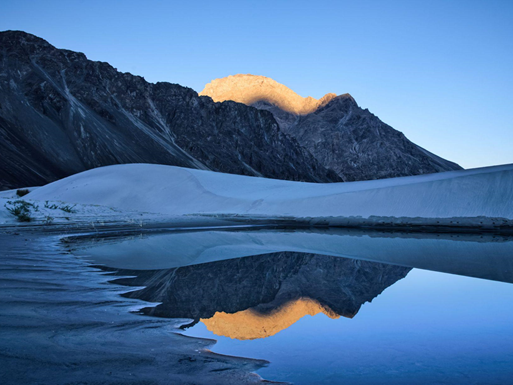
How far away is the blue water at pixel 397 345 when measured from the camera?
97.9 inches

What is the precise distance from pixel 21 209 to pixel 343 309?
57.6 feet

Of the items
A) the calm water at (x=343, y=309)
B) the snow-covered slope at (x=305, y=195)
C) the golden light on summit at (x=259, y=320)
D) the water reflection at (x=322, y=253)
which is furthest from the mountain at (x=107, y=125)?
the golden light on summit at (x=259, y=320)

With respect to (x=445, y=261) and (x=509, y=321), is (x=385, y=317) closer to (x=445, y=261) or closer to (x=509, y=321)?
(x=509, y=321)

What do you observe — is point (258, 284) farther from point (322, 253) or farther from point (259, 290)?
point (322, 253)

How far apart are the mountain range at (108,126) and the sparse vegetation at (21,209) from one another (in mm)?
56032

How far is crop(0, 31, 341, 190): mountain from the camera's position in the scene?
282ft

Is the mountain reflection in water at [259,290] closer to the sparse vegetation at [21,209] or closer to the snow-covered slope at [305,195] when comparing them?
the snow-covered slope at [305,195]

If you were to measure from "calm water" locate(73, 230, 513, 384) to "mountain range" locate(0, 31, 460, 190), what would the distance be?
72.3m

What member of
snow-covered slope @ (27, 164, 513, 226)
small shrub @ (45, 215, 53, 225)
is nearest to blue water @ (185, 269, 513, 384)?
snow-covered slope @ (27, 164, 513, 226)

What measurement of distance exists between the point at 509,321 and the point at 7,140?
9084 cm

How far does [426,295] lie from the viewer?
4836 mm

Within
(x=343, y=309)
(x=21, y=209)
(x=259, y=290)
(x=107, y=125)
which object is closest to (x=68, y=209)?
(x=21, y=209)

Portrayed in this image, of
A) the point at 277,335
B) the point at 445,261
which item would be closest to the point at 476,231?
the point at 445,261

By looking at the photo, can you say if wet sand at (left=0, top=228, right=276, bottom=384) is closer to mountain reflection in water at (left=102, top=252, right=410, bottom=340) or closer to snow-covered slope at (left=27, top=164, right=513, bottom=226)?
mountain reflection in water at (left=102, top=252, right=410, bottom=340)
